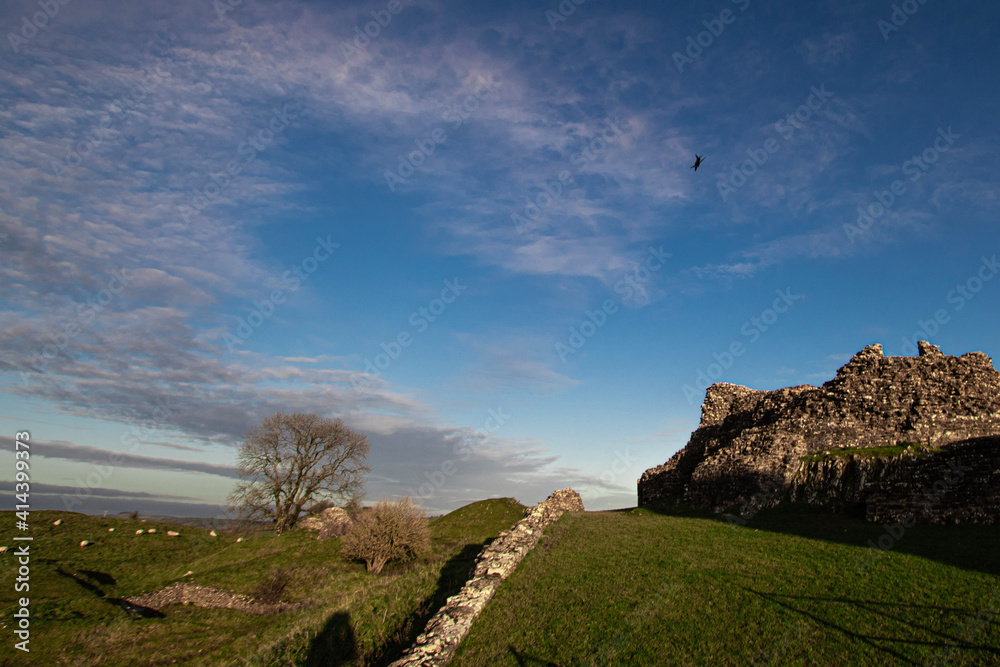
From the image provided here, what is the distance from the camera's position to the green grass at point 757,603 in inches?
385

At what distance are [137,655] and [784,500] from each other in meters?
30.4

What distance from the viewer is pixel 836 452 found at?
2695 centimetres

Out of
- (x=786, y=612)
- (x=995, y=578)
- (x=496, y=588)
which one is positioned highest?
(x=995, y=578)

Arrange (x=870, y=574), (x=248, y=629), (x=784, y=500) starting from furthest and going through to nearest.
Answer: (x=784, y=500) < (x=248, y=629) < (x=870, y=574)

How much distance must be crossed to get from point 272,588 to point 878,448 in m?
34.4

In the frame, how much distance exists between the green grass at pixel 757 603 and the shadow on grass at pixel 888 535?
76 mm

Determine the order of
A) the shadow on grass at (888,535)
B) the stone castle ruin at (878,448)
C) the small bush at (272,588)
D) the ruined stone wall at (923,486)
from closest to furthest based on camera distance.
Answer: the shadow on grass at (888,535)
the ruined stone wall at (923,486)
the stone castle ruin at (878,448)
the small bush at (272,588)

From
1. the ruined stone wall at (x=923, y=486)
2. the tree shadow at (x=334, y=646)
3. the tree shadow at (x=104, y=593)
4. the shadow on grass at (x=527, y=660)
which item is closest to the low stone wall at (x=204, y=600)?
the tree shadow at (x=104, y=593)

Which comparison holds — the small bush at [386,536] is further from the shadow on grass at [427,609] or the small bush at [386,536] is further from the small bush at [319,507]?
the small bush at [319,507]

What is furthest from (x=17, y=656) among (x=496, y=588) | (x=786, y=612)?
(x=786, y=612)

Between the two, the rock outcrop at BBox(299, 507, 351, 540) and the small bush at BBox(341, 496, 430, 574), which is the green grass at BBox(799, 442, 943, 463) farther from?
the rock outcrop at BBox(299, 507, 351, 540)

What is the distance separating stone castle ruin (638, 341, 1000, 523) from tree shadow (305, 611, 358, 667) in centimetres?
2205

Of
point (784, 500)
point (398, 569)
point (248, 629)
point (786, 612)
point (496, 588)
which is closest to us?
point (786, 612)

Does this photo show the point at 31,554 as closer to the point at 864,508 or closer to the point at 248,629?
the point at 248,629
